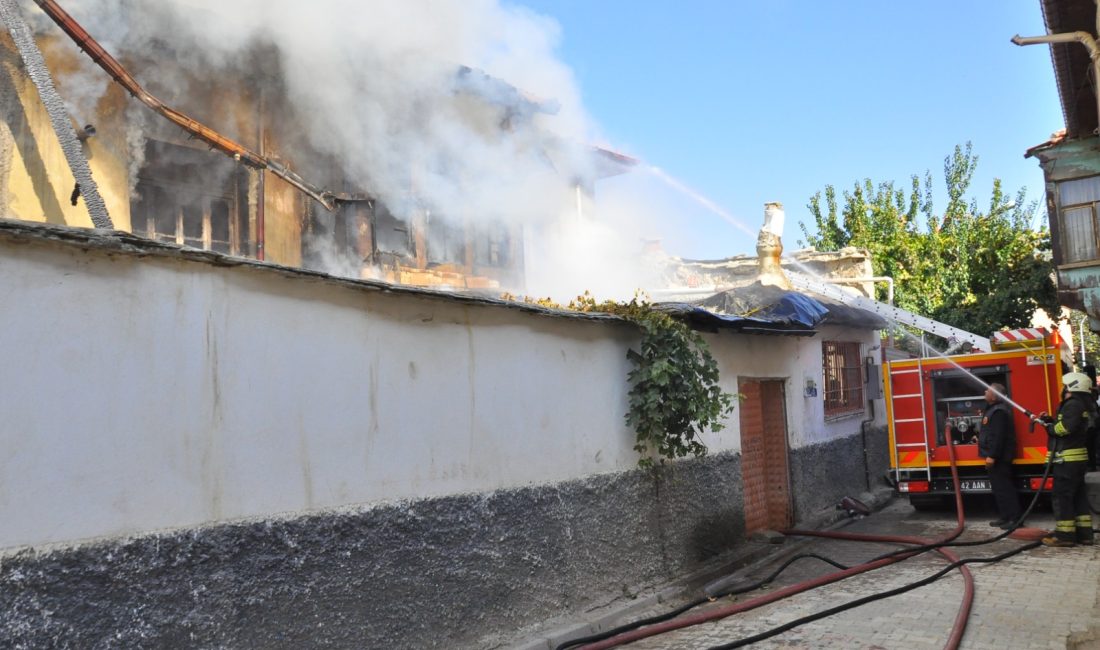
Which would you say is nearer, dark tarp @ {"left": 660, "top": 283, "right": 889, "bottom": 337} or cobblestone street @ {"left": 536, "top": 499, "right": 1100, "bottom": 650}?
cobblestone street @ {"left": 536, "top": 499, "right": 1100, "bottom": 650}

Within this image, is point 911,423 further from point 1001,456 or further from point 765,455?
point 765,455

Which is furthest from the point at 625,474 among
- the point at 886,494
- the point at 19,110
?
the point at 886,494

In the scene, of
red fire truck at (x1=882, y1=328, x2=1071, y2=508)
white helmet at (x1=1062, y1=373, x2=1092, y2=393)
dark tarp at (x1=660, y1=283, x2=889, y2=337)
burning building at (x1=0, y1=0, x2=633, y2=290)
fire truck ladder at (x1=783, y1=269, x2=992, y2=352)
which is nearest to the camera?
burning building at (x1=0, y1=0, x2=633, y2=290)

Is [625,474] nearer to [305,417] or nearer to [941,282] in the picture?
[305,417]

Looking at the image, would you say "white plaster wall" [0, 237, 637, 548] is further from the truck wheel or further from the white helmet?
the truck wheel

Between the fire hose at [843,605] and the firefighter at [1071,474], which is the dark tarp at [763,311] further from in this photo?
the firefighter at [1071,474]

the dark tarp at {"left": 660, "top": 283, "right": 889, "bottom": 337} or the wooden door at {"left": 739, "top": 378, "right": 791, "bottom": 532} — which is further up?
the dark tarp at {"left": 660, "top": 283, "right": 889, "bottom": 337}

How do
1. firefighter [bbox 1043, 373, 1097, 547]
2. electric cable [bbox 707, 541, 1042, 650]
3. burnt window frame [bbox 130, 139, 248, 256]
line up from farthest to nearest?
1. firefighter [bbox 1043, 373, 1097, 547]
2. burnt window frame [bbox 130, 139, 248, 256]
3. electric cable [bbox 707, 541, 1042, 650]

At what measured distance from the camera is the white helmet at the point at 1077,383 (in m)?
9.77

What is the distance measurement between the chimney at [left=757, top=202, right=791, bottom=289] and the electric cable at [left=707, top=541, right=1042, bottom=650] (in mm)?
5545

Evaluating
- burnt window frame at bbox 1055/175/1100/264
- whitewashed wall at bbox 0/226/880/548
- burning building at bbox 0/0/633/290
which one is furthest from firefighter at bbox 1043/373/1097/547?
burnt window frame at bbox 1055/175/1100/264

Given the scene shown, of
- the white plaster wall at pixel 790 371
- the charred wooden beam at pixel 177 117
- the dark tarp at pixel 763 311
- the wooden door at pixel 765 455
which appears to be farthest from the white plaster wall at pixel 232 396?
the charred wooden beam at pixel 177 117

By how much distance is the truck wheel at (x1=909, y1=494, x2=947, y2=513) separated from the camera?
12.4m

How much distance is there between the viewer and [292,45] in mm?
10000
